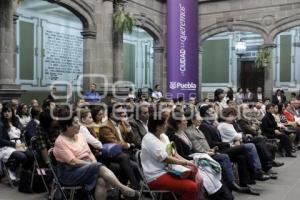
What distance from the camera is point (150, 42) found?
20.0 m

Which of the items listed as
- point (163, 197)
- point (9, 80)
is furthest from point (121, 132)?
point (9, 80)

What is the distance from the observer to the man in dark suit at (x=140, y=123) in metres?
5.99

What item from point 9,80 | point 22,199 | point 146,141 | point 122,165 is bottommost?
point 22,199

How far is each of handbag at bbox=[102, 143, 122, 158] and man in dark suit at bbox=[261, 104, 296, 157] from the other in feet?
14.7

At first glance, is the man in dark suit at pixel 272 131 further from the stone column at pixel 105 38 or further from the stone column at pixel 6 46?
the stone column at pixel 6 46

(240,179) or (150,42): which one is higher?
(150,42)

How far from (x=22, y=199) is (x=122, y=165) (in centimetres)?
134

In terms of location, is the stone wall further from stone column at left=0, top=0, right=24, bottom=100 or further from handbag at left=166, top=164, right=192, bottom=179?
handbag at left=166, top=164, right=192, bottom=179

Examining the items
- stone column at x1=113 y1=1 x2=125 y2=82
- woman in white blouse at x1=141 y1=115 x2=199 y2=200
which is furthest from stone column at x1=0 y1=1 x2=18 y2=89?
woman in white blouse at x1=141 y1=115 x2=199 y2=200

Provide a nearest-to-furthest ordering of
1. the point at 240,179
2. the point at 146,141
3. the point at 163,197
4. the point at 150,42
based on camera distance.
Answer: the point at 146,141 → the point at 163,197 → the point at 240,179 → the point at 150,42

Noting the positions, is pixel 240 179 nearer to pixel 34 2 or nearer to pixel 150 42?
pixel 34 2

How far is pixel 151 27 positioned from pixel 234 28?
10.2 ft

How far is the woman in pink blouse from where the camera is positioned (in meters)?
4.04

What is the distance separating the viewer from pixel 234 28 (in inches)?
611
